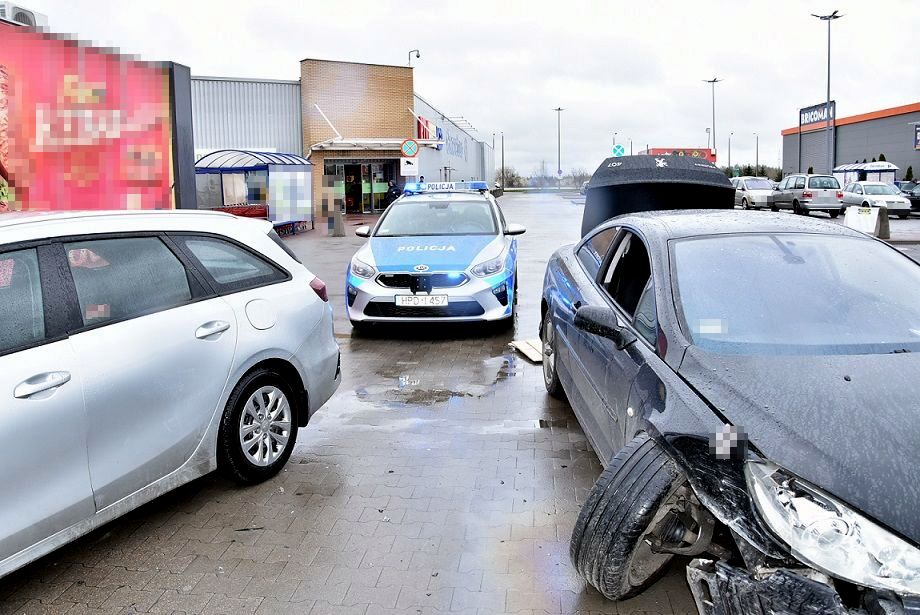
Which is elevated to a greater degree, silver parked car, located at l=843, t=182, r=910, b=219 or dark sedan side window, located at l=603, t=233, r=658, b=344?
silver parked car, located at l=843, t=182, r=910, b=219

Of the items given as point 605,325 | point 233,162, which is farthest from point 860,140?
point 605,325

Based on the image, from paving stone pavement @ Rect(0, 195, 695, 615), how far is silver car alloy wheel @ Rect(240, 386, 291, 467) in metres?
0.18

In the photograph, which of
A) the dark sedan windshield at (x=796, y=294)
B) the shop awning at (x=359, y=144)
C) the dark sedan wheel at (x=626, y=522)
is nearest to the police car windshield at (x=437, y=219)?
the dark sedan windshield at (x=796, y=294)

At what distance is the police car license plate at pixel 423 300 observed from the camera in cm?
812

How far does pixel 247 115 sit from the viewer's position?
33.8m

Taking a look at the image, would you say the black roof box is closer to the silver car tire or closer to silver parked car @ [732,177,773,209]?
the silver car tire

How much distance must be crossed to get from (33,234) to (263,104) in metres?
32.2

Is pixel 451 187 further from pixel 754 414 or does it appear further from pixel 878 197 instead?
pixel 878 197

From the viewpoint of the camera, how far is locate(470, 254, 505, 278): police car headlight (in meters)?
8.30

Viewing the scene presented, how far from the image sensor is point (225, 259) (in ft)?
14.5

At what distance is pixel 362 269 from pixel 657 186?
435 centimetres

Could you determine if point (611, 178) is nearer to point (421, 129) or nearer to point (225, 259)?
point (225, 259)

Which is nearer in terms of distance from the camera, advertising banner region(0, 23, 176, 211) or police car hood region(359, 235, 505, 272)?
police car hood region(359, 235, 505, 272)

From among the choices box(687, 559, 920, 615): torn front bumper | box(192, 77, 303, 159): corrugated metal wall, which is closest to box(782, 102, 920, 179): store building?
box(192, 77, 303, 159): corrugated metal wall
